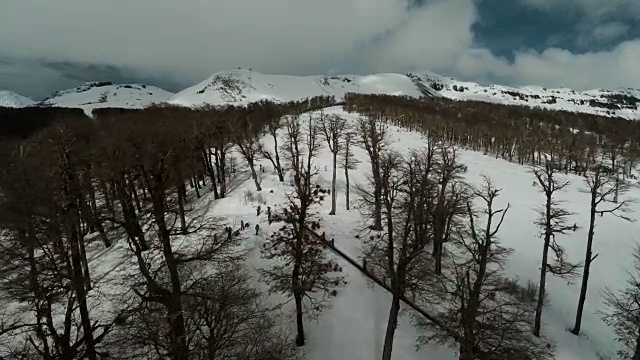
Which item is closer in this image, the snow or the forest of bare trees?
the forest of bare trees

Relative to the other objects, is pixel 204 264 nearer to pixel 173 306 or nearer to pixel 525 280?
pixel 173 306

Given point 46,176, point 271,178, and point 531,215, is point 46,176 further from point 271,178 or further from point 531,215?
point 531,215

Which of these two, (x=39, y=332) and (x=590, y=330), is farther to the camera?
(x=590, y=330)

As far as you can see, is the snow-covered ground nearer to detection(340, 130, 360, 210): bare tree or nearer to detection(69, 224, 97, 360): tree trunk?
Result: detection(340, 130, 360, 210): bare tree

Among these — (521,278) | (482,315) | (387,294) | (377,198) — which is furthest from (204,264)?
(521,278)

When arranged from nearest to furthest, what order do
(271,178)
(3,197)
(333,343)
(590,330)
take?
(3,197) → (333,343) → (590,330) → (271,178)

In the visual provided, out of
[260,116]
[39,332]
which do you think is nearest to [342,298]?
[39,332]

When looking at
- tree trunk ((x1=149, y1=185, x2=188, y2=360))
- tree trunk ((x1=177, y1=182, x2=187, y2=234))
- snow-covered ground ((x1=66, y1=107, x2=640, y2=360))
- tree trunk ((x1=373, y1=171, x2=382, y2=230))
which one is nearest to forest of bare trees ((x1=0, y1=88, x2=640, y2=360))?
tree trunk ((x1=149, y1=185, x2=188, y2=360))

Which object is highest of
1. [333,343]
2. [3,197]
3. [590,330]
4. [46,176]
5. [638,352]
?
[46,176]

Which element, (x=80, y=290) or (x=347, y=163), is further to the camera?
(x=347, y=163)
